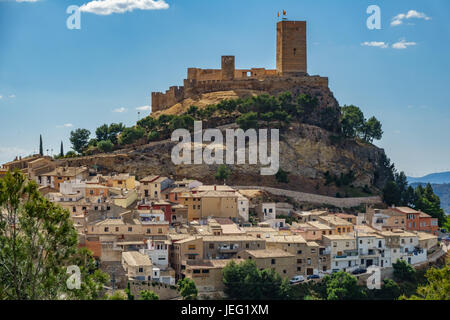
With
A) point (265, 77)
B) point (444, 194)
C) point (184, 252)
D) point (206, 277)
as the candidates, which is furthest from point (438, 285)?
point (444, 194)

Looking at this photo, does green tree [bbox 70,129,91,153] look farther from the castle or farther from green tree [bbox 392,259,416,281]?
green tree [bbox 392,259,416,281]

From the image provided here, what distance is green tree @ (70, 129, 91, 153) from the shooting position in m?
54.7

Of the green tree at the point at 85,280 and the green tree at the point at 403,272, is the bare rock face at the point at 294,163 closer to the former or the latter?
the green tree at the point at 403,272

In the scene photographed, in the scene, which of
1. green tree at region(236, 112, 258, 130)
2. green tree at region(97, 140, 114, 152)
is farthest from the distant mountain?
green tree at region(97, 140, 114, 152)

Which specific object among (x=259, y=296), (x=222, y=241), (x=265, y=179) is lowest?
(x=259, y=296)

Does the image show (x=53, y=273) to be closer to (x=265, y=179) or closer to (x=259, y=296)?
(x=259, y=296)

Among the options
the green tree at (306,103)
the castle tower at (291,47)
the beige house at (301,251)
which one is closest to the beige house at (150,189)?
the beige house at (301,251)

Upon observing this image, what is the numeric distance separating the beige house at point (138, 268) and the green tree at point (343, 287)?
899 cm

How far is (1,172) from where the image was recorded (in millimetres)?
44594

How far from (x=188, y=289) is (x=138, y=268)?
2499 mm

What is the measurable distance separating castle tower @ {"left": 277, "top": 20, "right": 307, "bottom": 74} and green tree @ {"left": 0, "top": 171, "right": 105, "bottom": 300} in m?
50.7

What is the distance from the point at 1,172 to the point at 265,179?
19314 millimetres

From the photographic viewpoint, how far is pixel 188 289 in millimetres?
28859
